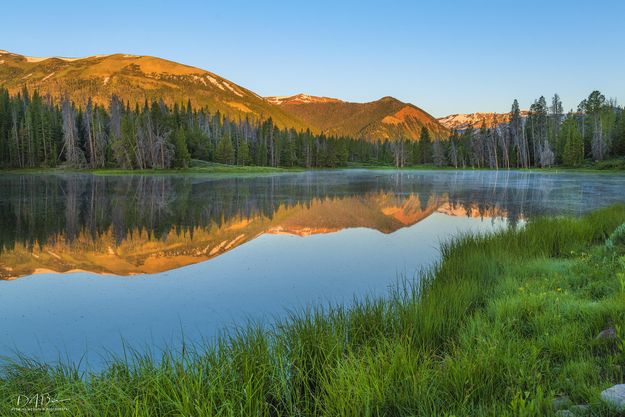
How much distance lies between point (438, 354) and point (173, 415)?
3746mm

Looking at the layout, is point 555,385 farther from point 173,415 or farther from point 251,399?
point 173,415

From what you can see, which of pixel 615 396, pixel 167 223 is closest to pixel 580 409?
pixel 615 396

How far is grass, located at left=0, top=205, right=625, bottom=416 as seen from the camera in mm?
4422

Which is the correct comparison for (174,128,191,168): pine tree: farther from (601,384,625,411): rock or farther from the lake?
(601,384,625,411): rock

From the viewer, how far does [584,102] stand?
13700 centimetres

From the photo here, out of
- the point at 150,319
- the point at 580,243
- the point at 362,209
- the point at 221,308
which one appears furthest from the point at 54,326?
the point at 362,209

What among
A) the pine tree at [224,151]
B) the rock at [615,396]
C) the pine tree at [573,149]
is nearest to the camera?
the rock at [615,396]

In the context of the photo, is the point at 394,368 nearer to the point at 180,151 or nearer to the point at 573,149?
the point at 180,151

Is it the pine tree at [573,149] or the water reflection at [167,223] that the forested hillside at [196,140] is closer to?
the pine tree at [573,149]

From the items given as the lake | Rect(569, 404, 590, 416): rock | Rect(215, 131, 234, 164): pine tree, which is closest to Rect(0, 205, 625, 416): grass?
Rect(569, 404, 590, 416): rock

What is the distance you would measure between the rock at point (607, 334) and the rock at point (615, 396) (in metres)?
1.64

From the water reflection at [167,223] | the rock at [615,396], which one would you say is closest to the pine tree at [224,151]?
the water reflection at [167,223]

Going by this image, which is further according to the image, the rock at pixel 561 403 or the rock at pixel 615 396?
the rock at pixel 561 403

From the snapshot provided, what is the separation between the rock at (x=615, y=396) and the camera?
4133 millimetres
